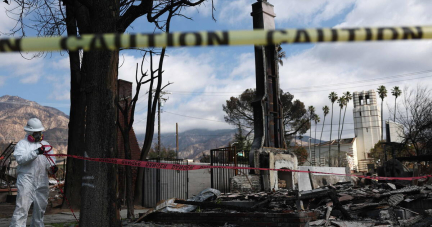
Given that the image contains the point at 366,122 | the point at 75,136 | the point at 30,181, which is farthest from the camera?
the point at 366,122

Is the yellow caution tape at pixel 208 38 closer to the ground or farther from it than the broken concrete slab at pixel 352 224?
farther from it

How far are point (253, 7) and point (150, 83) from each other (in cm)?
925

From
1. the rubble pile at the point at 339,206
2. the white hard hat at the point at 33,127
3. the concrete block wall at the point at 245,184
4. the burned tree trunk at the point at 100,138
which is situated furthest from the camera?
the concrete block wall at the point at 245,184

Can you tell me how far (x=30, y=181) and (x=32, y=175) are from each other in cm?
10

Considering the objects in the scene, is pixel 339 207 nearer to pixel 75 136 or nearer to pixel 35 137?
pixel 35 137

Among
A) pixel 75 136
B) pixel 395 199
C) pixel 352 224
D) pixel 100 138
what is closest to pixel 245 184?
pixel 395 199

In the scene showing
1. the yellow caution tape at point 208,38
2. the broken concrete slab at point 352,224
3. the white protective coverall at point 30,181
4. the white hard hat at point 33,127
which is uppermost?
the white hard hat at point 33,127

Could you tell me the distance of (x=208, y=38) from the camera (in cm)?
181

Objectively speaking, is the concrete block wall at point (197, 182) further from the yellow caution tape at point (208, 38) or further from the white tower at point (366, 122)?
the white tower at point (366, 122)

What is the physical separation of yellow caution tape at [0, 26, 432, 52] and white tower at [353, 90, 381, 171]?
8521 centimetres

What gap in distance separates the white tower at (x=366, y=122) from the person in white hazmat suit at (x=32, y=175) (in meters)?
81.9

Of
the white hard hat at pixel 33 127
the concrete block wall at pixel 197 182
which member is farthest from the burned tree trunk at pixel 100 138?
the concrete block wall at pixel 197 182

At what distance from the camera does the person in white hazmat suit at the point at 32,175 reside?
6.33 m

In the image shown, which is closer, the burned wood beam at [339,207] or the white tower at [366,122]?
the burned wood beam at [339,207]
